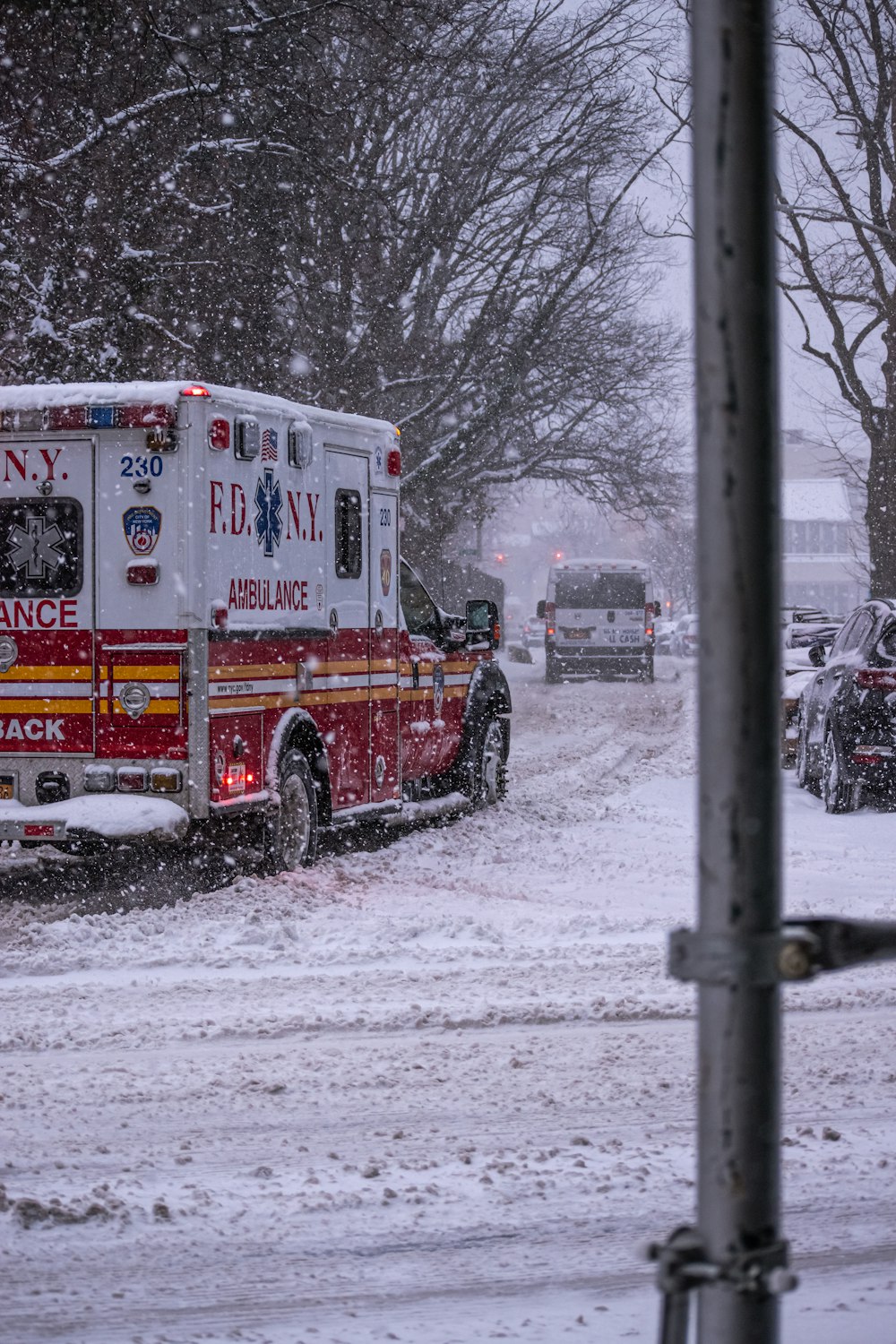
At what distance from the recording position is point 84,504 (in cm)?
992

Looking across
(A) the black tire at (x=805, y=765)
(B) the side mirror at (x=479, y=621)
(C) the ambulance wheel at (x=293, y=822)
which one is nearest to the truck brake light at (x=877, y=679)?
(A) the black tire at (x=805, y=765)

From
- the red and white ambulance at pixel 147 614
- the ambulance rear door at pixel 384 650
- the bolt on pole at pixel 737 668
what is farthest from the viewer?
the ambulance rear door at pixel 384 650

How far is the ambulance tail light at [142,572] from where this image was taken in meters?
9.72

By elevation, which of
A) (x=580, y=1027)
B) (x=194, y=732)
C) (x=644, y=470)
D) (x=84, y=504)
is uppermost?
(x=644, y=470)

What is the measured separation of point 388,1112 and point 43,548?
513 centimetres

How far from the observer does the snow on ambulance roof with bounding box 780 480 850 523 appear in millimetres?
129000

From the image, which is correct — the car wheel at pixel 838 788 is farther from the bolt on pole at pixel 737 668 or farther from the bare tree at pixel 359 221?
the bolt on pole at pixel 737 668

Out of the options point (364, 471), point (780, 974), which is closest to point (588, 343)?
point (364, 471)

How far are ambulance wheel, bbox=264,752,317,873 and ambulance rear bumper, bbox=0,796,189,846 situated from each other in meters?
1.15

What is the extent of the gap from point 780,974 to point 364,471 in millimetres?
10366

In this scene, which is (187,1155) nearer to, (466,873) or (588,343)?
(466,873)

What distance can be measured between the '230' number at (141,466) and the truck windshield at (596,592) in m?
31.0

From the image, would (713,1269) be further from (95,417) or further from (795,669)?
(795,669)

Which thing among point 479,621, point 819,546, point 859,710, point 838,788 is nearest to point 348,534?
point 479,621
